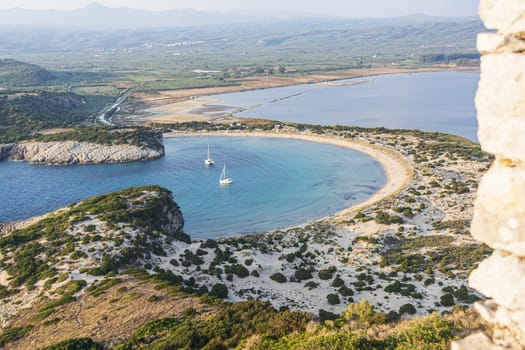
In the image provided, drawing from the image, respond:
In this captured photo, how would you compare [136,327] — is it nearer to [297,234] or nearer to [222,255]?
[222,255]

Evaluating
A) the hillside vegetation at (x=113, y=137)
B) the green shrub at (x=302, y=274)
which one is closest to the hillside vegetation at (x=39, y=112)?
the hillside vegetation at (x=113, y=137)

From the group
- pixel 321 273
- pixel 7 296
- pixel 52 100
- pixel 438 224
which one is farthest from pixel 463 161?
pixel 52 100

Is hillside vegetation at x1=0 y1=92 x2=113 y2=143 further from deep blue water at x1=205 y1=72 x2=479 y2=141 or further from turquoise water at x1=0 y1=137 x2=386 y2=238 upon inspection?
deep blue water at x1=205 y1=72 x2=479 y2=141

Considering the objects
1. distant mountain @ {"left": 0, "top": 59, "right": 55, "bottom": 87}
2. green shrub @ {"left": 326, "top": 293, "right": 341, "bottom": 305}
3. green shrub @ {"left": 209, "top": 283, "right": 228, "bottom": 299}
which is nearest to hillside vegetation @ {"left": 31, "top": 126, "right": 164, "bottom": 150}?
green shrub @ {"left": 209, "top": 283, "right": 228, "bottom": 299}

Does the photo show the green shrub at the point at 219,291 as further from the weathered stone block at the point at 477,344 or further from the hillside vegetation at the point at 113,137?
the hillside vegetation at the point at 113,137

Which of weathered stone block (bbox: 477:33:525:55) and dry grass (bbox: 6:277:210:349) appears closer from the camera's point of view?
weathered stone block (bbox: 477:33:525:55)

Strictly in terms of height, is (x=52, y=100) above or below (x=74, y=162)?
above

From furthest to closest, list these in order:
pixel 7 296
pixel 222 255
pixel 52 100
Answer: pixel 52 100 → pixel 222 255 → pixel 7 296
